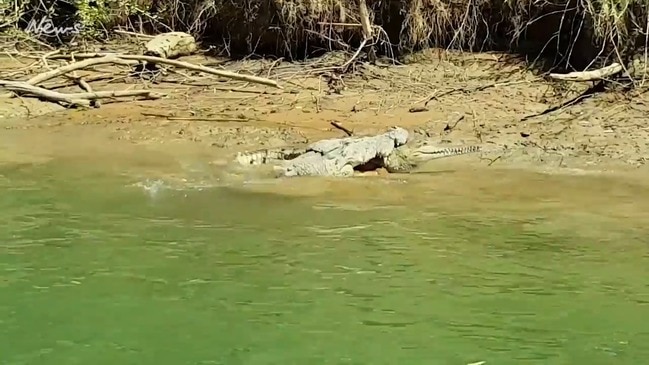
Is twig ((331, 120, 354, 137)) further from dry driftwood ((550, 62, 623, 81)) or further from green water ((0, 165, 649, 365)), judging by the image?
green water ((0, 165, 649, 365))

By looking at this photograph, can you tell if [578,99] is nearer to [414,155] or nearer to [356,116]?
[414,155]

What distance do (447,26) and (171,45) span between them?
3.48 meters

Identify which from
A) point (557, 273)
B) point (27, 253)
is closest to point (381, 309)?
point (557, 273)

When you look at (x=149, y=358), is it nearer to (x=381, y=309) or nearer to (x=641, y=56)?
(x=381, y=309)

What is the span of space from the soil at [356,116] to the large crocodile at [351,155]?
254mm

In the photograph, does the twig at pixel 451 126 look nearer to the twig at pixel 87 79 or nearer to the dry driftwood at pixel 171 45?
the dry driftwood at pixel 171 45

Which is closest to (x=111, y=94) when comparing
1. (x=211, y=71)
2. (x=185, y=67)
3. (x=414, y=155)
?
(x=185, y=67)

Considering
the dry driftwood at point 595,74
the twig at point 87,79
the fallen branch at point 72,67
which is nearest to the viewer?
the dry driftwood at point 595,74

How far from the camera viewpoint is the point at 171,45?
1151 centimetres

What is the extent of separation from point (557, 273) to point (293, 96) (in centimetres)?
559

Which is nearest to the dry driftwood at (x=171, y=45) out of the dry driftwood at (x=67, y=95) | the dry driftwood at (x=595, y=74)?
the dry driftwood at (x=67, y=95)

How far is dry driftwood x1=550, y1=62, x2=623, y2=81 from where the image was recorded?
827cm

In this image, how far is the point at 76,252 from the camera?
16.6 ft

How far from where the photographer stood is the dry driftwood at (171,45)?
1125 cm
